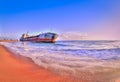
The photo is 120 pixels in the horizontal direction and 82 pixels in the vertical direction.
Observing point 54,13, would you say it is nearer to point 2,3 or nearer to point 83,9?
→ point 83,9

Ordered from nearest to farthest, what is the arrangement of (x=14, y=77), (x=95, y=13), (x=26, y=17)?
1. (x=14, y=77)
2. (x=95, y=13)
3. (x=26, y=17)

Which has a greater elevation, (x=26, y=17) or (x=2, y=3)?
(x=2, y=3)

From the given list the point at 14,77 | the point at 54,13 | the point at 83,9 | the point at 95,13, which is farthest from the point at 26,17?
the point at 14,77

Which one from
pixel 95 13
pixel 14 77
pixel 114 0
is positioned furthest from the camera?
pixel 95 13

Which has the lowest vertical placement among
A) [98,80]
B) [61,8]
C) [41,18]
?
[98,80]

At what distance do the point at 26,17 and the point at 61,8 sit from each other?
4.10ft

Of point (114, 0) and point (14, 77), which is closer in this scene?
point (14, 77)

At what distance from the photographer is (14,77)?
Answer: 1.76 metres

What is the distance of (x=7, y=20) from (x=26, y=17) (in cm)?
68

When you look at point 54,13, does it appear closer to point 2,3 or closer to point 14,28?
point 14,28

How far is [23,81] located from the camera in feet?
5.42

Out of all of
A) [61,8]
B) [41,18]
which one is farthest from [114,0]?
[41,18]

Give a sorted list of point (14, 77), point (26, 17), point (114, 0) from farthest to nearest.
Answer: point (26, 17) < point (114, 0) < point (14, 77)

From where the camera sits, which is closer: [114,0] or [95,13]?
[114,0]
